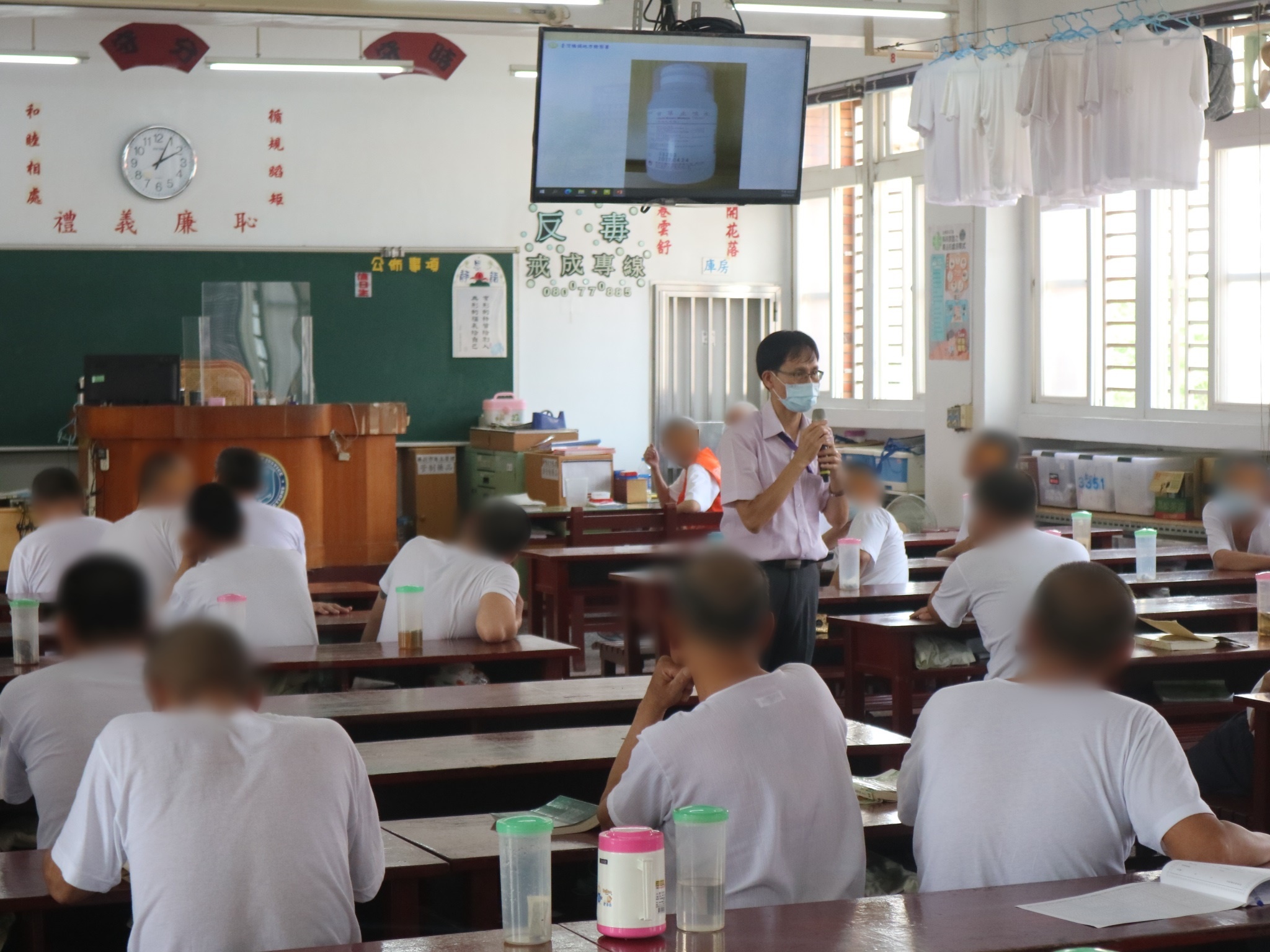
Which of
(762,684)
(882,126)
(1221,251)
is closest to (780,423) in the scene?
(762,684)

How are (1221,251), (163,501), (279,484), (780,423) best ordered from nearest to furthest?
(163,501) < (780,423) < (1221,251) < (279,484)

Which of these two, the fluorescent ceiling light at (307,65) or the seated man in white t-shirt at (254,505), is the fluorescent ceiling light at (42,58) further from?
the seated man in white t-shirt at (254,505)

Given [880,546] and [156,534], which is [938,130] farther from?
[156,534]

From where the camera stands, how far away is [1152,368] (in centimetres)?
805

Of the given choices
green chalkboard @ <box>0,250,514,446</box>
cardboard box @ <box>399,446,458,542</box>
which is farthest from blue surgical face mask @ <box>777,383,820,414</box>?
green chalkboard @ <box>0,250,514,446</box>

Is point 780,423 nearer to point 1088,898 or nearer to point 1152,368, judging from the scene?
point 1088,898

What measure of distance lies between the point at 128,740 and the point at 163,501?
1.51m

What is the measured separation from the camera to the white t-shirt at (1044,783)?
6.86 feet

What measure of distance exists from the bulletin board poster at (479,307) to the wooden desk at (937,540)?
12.2ft

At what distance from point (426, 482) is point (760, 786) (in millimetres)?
8145

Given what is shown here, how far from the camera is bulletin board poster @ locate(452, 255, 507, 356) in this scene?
10242 millimetres

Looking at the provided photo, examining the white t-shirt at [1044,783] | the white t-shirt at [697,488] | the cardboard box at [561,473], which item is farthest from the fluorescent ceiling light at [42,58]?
the white t-shirt at [1044,783]

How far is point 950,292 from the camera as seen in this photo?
29.7 feet

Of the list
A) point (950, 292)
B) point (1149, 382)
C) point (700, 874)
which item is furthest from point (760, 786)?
point (950, 292)
